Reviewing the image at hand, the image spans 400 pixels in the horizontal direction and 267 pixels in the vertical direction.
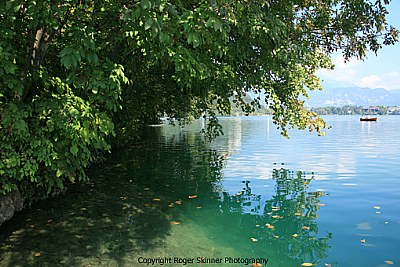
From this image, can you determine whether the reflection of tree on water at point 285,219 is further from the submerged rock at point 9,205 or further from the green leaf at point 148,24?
the submerged rock at point 9,205

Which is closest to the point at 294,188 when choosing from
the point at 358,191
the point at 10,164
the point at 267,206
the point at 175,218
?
the point at 358,191

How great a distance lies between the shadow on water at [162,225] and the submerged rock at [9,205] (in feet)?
0.91

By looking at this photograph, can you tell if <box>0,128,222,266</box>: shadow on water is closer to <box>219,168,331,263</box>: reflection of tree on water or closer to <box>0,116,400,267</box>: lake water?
<box>0,116,400,267</box>: lake water

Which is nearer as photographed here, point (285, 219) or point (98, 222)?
point (98, 222)

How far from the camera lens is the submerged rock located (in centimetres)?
1060

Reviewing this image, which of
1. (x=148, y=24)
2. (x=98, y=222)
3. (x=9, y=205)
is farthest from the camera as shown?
(x=98, y=222)

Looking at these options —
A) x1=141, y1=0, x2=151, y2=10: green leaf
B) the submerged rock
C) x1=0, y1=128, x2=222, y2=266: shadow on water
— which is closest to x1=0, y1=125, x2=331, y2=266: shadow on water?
x1=0, y1=128, x2=222, y2=266: shadow on water

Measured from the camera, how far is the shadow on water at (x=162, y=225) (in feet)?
28.9

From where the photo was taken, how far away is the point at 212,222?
11.5 metres

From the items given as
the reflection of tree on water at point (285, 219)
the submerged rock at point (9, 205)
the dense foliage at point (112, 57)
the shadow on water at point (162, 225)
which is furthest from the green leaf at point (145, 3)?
the submerged rock at point (9, 205)

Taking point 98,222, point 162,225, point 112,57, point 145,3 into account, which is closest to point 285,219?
point 162,225

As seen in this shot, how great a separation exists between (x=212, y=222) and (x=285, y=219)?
2.51 metres

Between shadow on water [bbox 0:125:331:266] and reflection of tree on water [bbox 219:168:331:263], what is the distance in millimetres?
26

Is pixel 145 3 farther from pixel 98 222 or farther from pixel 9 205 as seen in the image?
pixel 9 205
